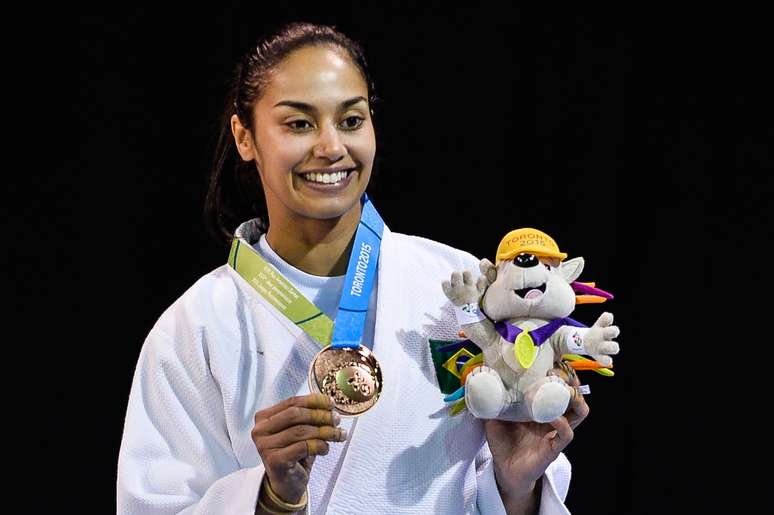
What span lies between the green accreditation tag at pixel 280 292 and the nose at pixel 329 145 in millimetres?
192

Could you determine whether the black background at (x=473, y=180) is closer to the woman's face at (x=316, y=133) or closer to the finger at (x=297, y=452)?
the woman's face at (x=316, y=133)

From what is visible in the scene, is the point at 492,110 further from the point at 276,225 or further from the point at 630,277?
the point at 276,225

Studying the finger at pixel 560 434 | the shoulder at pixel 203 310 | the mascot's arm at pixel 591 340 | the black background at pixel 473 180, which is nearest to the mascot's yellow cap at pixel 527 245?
the mascot's arm at pixel 591 340

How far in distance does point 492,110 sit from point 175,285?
31.3 inches

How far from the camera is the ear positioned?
5.63 feet

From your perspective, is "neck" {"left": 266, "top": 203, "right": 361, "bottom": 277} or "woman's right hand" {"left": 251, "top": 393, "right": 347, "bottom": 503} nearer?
"woman's right hand" {"left": 251, "top": 393, "right": 347, "bottom": 503}

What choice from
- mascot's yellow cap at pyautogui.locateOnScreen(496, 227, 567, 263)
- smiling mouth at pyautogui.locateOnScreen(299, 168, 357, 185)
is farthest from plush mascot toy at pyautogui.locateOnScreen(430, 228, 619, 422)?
smiling mouth at pyautogui.locateOnScreen(299, 168, 357, 185)

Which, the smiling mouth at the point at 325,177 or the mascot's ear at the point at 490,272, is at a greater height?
the smiling mouth at the point at 325,177

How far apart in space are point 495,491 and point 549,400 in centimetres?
26

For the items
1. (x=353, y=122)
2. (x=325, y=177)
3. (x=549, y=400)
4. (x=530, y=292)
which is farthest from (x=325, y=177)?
(x=549, y=400)

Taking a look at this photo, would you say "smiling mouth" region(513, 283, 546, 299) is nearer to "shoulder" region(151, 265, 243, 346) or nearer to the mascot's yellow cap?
the mascot's yellow cap

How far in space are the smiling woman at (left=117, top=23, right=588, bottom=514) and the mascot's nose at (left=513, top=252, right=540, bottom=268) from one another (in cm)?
23

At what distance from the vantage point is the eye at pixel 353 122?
64.3 inches

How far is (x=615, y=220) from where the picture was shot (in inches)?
94.5
